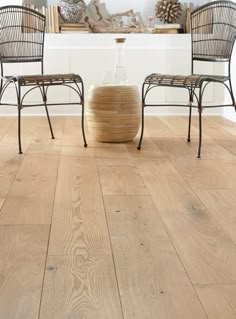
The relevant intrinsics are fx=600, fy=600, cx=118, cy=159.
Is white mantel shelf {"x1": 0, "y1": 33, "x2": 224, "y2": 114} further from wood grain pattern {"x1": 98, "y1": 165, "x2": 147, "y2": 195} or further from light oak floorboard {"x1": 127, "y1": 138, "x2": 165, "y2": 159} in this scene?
wood grain pattern {"x1": 98, "y1": 165, "x2": 147, "y2": 195}

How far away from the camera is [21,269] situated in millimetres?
1719

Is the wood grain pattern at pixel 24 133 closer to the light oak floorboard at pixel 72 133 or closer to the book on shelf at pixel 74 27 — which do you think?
the light oak floorboard at pixel 72 133

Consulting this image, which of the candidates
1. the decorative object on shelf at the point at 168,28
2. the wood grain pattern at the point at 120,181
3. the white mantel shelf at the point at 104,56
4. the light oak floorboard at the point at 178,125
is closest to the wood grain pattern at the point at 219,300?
the wood grain pattern at the point at 120,181

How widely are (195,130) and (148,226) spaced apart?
238 cm

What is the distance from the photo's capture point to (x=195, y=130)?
174 inches

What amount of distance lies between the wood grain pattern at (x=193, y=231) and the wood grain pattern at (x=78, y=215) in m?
0.24

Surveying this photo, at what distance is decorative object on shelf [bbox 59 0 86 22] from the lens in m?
5.28

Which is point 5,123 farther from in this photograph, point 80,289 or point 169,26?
point 80,289

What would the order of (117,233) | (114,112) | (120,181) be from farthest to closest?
(114,112), (120,181), (117,233)

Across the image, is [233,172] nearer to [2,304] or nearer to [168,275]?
[168,275]

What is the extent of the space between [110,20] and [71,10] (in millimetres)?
417

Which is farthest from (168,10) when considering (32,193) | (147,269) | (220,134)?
(147,269)

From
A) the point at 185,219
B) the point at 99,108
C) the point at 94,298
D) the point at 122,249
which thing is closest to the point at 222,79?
the point at 99,108

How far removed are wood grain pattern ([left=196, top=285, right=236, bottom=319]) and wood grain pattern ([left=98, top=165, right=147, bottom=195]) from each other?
103 centimetres
